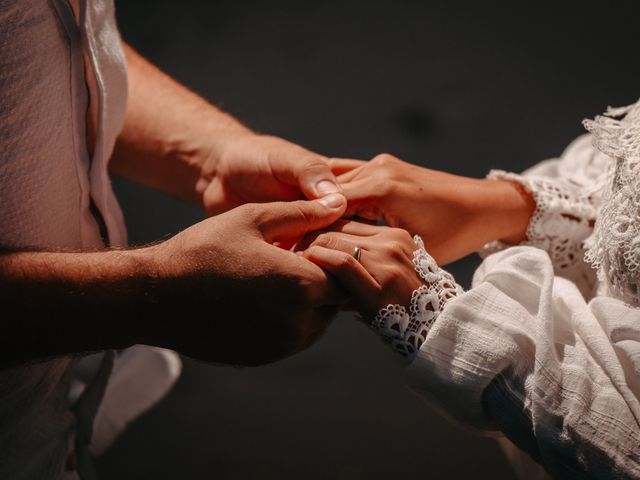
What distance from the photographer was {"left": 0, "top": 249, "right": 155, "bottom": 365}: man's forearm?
529mm

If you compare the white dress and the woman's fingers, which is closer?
the white dress

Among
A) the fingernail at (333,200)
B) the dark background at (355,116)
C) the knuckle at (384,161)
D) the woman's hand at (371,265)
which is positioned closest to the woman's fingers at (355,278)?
the woman's hand at (371,265)

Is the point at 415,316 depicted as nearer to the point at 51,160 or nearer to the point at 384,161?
the point at 384,161

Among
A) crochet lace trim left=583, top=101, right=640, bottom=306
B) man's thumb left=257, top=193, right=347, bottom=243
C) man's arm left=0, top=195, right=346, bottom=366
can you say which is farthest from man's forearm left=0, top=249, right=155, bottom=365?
crochet lace trim left=583, top=101, right=640, bottom=306

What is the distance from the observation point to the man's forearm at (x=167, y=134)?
2.96ft

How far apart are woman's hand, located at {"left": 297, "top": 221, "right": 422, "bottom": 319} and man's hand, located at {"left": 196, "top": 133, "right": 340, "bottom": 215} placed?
0.32 feet

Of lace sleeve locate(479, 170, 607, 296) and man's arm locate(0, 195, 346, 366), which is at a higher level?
lace sleeve locate(479, 170, 607, 296)

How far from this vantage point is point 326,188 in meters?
0.76

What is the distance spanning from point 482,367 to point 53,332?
0.41 m

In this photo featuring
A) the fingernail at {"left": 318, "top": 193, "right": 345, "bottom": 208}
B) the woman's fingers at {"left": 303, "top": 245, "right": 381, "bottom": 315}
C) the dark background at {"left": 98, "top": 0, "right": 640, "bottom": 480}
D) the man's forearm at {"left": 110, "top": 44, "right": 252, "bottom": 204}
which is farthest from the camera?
the dark background at {"left": 98, "top": 0, "right": 640, "bottom": 480}

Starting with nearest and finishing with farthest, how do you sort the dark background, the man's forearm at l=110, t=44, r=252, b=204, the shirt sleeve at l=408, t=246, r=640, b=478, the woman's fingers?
the shirt sleeve at l=408, t=246, r=640, b=478 < the woman's fingers < the man's forearm at l=110, t=44, r=252, b=204 < the dark background

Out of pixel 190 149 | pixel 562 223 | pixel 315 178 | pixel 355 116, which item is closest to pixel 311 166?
pixel 315 178

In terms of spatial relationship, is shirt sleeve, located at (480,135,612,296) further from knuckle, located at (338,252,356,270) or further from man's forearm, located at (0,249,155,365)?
man's forearm, located at (0,249,155,365)

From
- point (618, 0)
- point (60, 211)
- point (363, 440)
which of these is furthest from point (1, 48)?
point (618, 0)
